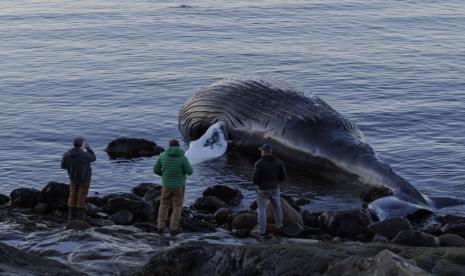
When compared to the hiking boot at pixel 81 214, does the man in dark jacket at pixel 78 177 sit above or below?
above

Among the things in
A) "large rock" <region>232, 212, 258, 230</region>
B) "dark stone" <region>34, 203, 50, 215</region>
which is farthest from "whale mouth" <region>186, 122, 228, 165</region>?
"large rock" <region>232, 212, 258, 230</region>

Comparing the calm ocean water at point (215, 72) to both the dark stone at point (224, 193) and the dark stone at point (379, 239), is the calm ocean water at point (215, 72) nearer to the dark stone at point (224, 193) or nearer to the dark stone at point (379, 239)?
the dark stone at point (224, 193)

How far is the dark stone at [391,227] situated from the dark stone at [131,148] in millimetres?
10433

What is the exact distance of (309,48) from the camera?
50719 mm

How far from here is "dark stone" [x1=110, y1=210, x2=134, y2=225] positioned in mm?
24047

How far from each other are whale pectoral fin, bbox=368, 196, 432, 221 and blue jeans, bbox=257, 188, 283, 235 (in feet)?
8.78

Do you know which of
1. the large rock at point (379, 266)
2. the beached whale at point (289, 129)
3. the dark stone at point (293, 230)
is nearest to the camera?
the large rock at point (379, 266)

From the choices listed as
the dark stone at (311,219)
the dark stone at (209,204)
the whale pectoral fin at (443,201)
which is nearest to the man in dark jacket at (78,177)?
the dark stone at (209,204)

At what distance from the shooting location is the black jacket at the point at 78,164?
24375mm

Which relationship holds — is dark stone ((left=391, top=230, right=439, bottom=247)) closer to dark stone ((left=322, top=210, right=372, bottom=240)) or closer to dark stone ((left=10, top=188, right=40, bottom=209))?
dark stone ((left=322, top=210, right=372, bottom=240))

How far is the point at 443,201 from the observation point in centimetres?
2600

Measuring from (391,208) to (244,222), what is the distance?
3.91 m

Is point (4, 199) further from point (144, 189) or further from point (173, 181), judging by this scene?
point (173, 181)

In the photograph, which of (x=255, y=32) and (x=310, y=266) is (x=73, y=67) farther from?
(x=310, y=266)
